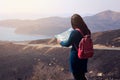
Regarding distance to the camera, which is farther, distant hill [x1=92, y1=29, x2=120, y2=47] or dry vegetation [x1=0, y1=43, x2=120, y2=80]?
distant hill [x1=92, y1=29, x2=120, y2=47]

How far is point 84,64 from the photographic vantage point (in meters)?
8.34

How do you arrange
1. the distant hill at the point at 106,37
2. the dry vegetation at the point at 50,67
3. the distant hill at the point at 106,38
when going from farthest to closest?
1. the distant hill at the point at 106,37
2. the distant hill at the point at 106,38
3. the dry vegetation at the point at 50,67

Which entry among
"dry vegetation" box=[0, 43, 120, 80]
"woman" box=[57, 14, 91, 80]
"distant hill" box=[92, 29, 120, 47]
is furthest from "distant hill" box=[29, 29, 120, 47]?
"woman" box=[57, 14, 91, 80]

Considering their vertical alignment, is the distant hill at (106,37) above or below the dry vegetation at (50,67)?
below

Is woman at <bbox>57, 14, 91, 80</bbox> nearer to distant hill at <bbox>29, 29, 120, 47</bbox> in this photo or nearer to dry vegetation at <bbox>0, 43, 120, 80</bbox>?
dry vegetation at <bbox>0, 43, 120, 80</bbox>

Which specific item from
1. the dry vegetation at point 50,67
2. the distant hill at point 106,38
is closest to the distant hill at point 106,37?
the distant hill at point 106,38

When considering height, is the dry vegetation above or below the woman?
below

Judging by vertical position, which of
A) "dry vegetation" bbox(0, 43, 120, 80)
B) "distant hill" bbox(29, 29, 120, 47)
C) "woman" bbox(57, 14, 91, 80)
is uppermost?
"woman" bbox(57, 14, 91, 80)

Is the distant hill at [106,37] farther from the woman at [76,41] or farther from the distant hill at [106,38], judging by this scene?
the woman at [76,41]

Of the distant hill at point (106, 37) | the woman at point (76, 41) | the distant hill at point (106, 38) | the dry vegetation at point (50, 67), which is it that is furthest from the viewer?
the distant hill at point (106, 37)

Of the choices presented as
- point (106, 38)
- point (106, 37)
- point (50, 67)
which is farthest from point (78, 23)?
point (106, 37)

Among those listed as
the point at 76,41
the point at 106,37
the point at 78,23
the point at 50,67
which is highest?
the point at 78,23

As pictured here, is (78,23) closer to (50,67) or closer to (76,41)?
(76,41)

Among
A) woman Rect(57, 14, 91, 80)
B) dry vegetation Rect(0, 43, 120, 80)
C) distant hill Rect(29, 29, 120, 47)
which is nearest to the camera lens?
woman Rect(57, 14, 91, 80)
